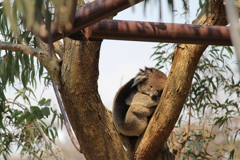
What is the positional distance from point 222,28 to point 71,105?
3.61 ft

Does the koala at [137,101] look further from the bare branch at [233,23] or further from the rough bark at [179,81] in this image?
the bare branch at [233,23]

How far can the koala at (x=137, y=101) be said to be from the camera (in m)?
3.00

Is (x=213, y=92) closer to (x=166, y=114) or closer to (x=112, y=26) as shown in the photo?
(x=166, y=114)

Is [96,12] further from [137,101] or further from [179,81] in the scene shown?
[137,101]

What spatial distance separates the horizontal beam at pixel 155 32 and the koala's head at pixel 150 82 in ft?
5.81

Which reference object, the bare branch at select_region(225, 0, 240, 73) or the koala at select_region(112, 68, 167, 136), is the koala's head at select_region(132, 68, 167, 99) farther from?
the bare branch at select_region(225, 0, 240, 73)

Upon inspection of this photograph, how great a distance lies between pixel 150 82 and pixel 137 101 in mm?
235

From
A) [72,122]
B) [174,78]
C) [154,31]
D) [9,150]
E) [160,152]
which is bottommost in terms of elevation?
[9,150]

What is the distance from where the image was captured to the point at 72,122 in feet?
7.34

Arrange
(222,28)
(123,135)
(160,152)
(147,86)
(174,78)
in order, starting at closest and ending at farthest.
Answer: (222,28)
(174,78)
(160,152)
(123,135)
(147,86)

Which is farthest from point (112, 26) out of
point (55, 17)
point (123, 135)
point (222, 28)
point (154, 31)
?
point (123, 135)

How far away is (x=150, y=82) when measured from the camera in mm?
3258

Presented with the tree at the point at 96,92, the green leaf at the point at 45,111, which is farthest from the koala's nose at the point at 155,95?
the green leaf at the point at 45,111

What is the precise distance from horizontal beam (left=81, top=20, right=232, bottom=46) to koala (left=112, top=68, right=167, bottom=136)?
1620 millimetres
